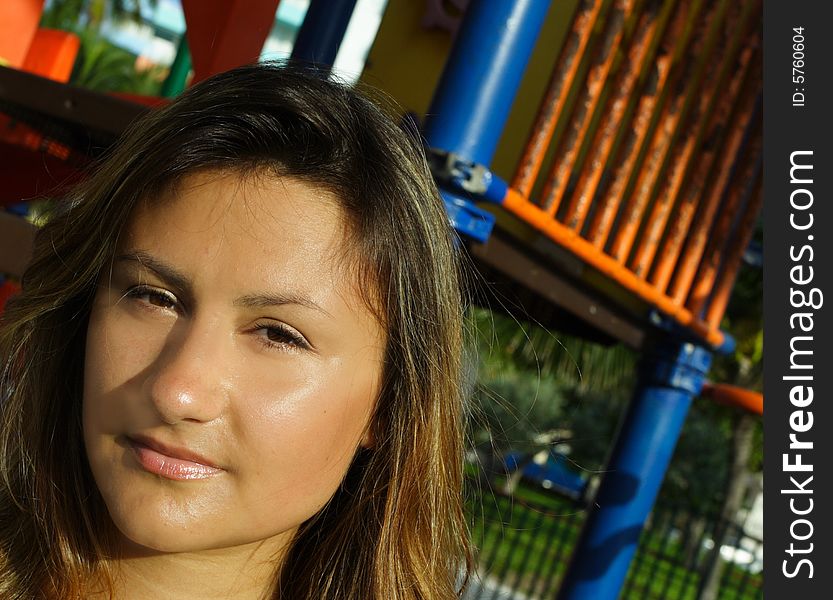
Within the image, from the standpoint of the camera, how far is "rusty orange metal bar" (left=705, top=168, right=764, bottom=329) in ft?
12.6

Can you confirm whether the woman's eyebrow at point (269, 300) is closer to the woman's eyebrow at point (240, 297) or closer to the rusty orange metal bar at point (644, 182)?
the woman's eyebrow at point (240, 297)

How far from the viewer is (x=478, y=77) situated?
2340 mm

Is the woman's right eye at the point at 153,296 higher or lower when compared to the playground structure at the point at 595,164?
lower

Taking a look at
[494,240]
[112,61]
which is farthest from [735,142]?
[112,61]

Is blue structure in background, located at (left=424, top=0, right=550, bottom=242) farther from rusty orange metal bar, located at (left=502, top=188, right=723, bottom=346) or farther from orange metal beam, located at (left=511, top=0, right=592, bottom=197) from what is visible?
orange metal beam, located at (left=511, top=0, right=592, bottom=197)

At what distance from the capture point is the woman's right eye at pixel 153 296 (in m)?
1.50

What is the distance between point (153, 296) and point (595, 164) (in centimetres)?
184

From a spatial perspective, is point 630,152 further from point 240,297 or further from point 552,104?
point 240,297

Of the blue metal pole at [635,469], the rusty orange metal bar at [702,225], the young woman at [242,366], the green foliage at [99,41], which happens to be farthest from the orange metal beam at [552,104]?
the green foliage at [99,41]

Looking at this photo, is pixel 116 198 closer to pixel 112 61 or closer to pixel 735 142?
pixel 735 142

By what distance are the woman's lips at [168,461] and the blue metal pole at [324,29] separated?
1728mm

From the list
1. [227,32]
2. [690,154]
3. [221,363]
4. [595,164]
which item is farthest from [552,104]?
[221,363]

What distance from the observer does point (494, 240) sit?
2.86m

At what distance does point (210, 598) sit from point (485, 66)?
1.34m
